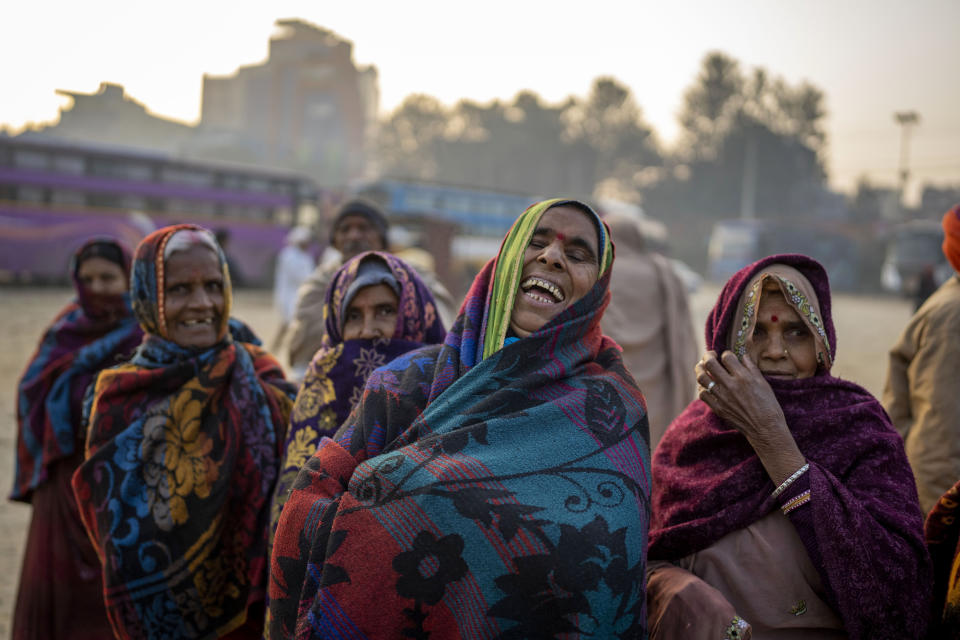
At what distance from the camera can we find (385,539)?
158 cm

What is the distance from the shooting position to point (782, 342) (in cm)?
193

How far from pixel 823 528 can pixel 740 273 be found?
71 centimetres

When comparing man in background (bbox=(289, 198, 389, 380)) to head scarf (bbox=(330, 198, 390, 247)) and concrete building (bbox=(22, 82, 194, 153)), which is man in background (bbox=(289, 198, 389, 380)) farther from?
concrete building (bbox=(22, 82, 194, 153))


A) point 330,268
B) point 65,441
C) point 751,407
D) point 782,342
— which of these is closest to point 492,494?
point 751,407

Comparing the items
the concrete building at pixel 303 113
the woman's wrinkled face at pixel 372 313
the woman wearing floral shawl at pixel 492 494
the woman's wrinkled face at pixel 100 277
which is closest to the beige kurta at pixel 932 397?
the woman wearing floral shawl at pixel 492 494

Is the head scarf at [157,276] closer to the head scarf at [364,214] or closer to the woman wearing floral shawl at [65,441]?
the woman wearing floral shawl at [65,441]

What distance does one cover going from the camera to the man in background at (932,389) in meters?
2.63

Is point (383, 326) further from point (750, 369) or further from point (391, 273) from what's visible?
point (750, 369)

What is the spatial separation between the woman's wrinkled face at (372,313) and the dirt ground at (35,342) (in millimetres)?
1434

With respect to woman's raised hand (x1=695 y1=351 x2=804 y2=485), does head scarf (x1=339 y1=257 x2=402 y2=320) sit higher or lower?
higher

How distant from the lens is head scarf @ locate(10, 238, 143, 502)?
2.99m

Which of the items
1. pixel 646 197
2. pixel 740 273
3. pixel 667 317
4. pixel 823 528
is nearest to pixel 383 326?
pixel 740 273

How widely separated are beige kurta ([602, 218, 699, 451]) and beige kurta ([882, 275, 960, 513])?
1606mm

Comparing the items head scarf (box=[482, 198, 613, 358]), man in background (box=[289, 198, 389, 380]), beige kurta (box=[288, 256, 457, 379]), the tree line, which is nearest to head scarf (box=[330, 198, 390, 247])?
man in background (box=[289, 198, 389, 380])
